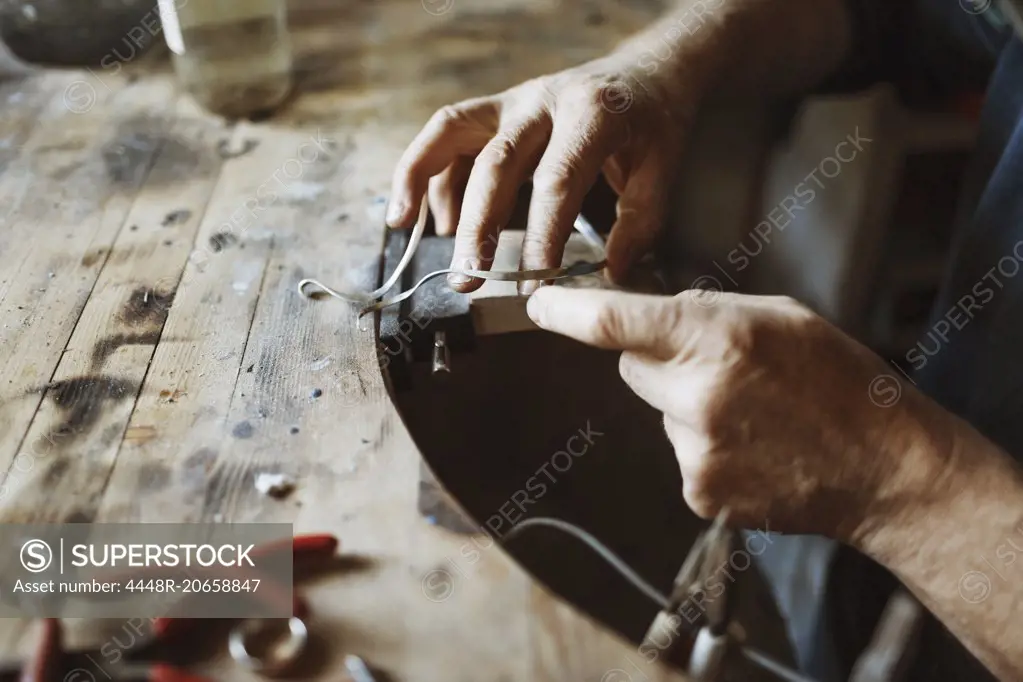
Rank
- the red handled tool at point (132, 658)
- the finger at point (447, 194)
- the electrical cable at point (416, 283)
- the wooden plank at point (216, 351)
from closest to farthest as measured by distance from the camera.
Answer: the red handled tool at point (132, 658)
the wooden plank at point (216, 351)
the electrical cable at point (416, 283)
the finger at point (447, 194)

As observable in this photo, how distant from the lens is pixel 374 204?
0.73 meters

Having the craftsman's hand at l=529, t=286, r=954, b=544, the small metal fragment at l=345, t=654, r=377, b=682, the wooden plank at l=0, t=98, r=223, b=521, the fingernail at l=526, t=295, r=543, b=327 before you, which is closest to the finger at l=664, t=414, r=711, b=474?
the craftsman's hand at l=529, t=286, r=954, b=544

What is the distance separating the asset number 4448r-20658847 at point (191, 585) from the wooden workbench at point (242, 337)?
0.10 feet

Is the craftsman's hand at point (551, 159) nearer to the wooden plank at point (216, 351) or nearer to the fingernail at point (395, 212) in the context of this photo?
the fingernail at point (395, 212)

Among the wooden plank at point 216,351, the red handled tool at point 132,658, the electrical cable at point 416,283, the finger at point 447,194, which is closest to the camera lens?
the red handled tool at point 132,658

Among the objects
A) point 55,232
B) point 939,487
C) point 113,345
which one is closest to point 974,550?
point 939,487

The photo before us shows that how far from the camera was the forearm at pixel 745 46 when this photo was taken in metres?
0.75

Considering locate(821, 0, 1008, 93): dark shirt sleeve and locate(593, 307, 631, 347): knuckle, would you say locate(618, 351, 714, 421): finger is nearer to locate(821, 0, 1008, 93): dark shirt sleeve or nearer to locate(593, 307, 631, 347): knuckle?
locate(593, 307, 631, 347): knuckle

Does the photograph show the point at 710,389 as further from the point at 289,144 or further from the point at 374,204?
the point at 289,144

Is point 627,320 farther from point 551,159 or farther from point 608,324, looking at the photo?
point 551,159

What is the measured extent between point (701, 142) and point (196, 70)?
2.55 feet

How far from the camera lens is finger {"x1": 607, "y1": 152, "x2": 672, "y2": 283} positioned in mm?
676

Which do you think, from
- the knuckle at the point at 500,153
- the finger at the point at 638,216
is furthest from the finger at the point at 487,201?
the finger at the point at 638,216

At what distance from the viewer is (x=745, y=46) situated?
81 cm
